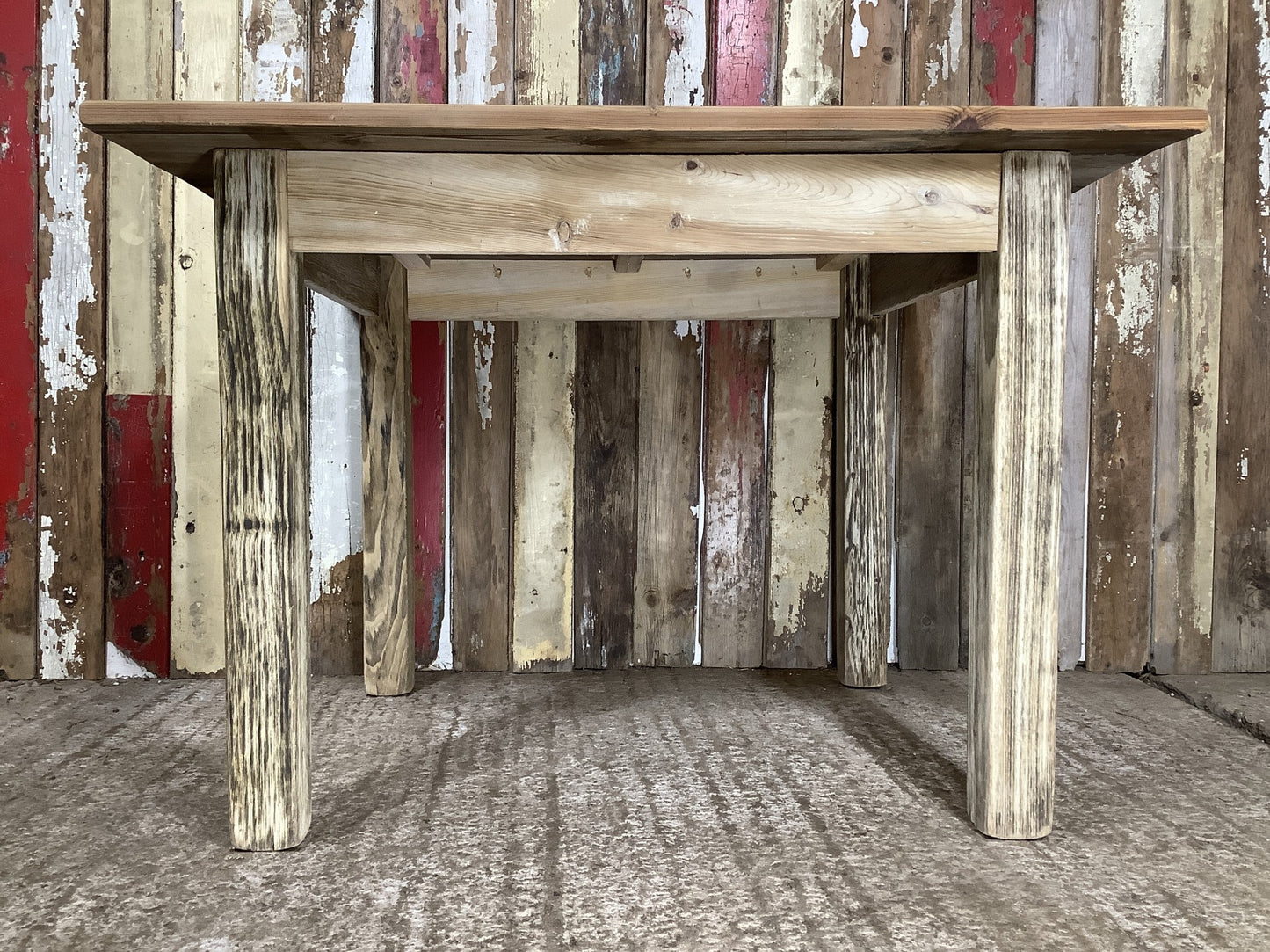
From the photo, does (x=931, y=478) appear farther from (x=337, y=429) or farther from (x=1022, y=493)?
(x=337, y=429)

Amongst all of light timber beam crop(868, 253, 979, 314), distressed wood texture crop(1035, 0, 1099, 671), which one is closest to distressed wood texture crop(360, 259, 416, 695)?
light timber beam crop(868, 253, 979, 314)

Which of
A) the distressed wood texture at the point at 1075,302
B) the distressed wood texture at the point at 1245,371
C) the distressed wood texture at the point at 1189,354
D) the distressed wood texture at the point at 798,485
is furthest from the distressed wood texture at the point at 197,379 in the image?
the distressed wood texture at the point at 1245,371

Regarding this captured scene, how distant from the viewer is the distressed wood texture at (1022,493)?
108cm

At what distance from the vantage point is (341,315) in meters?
1.84

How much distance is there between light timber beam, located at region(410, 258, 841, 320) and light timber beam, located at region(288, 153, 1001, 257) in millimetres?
578

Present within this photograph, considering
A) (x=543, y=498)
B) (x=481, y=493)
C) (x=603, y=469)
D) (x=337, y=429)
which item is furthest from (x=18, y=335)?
(x=603, y=469)

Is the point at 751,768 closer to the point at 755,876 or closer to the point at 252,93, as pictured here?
the point at 755,876

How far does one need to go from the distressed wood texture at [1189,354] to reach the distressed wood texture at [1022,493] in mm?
968

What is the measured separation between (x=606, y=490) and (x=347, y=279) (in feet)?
2.22

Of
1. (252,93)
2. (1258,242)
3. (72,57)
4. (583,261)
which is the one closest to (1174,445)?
(1258,242)

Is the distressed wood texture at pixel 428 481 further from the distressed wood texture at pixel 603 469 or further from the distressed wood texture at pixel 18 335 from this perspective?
the distressed wood texture at pixel 18 335

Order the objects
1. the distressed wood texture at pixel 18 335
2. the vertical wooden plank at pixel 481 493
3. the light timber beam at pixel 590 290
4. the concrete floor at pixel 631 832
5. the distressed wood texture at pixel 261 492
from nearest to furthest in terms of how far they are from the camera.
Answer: the concrete floor at pixel 631 832
the distressed wood texture at pixel 261 492
the light timber beam at pixel 590 290
the distressed wood texture at pixel 18 335
the vertical wooden plank at pixel 481 493

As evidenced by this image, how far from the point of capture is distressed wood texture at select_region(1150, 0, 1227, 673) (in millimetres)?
1849

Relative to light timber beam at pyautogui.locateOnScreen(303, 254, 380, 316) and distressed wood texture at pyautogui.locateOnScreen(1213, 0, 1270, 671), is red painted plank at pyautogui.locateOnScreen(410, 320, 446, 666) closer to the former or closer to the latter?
light timber beam at pyautogui.locateOnScreen(303, 254, 380, 316)
